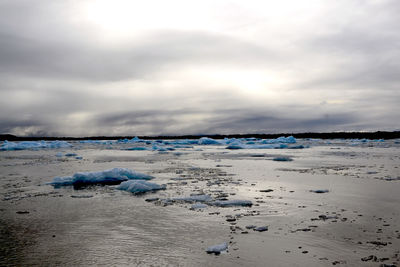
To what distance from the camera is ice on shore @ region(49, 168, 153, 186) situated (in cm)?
818

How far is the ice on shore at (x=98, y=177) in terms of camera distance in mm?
8180

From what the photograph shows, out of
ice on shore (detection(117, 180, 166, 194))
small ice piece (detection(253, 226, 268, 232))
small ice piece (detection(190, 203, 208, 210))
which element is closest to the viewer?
small ice piece (detection(253, 226, 268, 232))

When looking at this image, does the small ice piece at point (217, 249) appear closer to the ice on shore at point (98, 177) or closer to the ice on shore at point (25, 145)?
the ice on shore at point (98, 177)

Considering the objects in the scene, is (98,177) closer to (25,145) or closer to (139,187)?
(139,187)

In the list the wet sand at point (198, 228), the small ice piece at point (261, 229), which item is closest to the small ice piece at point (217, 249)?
the wet sand at point (198, 228)

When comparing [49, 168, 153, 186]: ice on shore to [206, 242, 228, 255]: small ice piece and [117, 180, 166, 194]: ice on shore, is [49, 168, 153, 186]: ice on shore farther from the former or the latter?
[206, 242, 228, 255]: small ice piece

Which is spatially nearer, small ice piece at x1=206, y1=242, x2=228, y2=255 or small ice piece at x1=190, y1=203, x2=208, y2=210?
small ice piece at x1=206, y1=242, x2=228, y2=255

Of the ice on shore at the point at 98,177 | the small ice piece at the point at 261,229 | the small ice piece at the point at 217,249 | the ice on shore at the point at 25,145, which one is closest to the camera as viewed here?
the small ice piece at the point at 217,249

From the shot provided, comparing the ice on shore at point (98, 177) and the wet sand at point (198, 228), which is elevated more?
the ice on shore at point (98, 177)

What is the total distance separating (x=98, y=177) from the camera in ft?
27.7

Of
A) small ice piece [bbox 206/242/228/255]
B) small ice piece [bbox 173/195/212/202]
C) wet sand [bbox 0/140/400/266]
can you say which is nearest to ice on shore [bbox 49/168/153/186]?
wet sand [bbox 0/140/400/266]

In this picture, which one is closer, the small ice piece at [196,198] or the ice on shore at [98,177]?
the small ice piece at [196,198]

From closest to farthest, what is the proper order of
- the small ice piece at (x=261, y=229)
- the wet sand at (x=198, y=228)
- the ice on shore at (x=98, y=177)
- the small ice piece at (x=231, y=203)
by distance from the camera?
the wet sand at (x=198, y=228) → the small ice piece at (x=261, y=229) → the small ice piece at (x=231, y=203) → the ice on shore at (x=98, y=177)

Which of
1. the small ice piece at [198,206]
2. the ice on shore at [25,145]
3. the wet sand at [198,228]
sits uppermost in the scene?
the ice on shore at [25,145]
